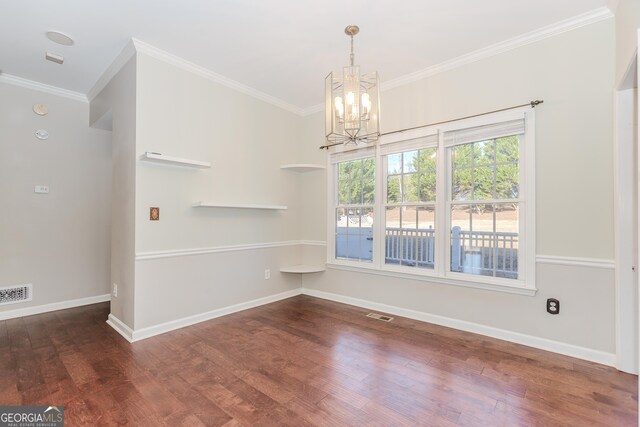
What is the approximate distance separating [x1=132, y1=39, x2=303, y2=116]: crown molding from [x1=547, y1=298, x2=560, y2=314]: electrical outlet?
12.8 feet

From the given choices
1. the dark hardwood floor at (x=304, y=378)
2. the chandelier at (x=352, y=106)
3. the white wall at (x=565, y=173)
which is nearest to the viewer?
the dark hardwood floor at (x=304, y=378)

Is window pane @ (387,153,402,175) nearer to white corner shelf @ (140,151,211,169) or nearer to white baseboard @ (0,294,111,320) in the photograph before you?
white corner shelf @ (140,151,211,169)

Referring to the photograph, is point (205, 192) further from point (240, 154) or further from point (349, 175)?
point (349, 175)

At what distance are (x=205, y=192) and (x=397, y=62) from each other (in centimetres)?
263

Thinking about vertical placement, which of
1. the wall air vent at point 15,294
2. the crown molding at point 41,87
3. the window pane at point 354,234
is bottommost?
the wall air vent at point 15,294

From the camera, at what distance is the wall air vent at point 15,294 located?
11.3 ft

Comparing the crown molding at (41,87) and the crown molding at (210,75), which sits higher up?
the crown molding at (210,75)

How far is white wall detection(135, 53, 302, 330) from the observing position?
2975mm

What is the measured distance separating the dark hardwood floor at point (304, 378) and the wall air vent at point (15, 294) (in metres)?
0.51

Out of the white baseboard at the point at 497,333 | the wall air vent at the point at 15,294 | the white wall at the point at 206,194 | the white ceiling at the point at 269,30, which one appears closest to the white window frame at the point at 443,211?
the white baseboard at the point at 497,333

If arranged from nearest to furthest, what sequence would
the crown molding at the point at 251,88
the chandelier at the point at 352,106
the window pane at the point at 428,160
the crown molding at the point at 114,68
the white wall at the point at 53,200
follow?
the chandelier at the point at 352,106 < the crown molding at the point at 251,88 < the crown molding at the point at 114,68 < the window pane at the point at 428,160 < the white wall at the point at 53,200

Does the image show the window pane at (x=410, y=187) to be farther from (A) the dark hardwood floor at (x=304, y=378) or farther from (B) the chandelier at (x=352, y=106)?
(A) the dark hardwood floor at (x=304, y=378)

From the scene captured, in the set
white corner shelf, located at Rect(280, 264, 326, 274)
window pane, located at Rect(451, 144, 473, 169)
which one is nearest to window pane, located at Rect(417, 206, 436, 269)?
window pane, located at Rect(451, 144, 473, 169)

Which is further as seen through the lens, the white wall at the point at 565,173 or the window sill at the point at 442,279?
the window sill at the point at 442,279
